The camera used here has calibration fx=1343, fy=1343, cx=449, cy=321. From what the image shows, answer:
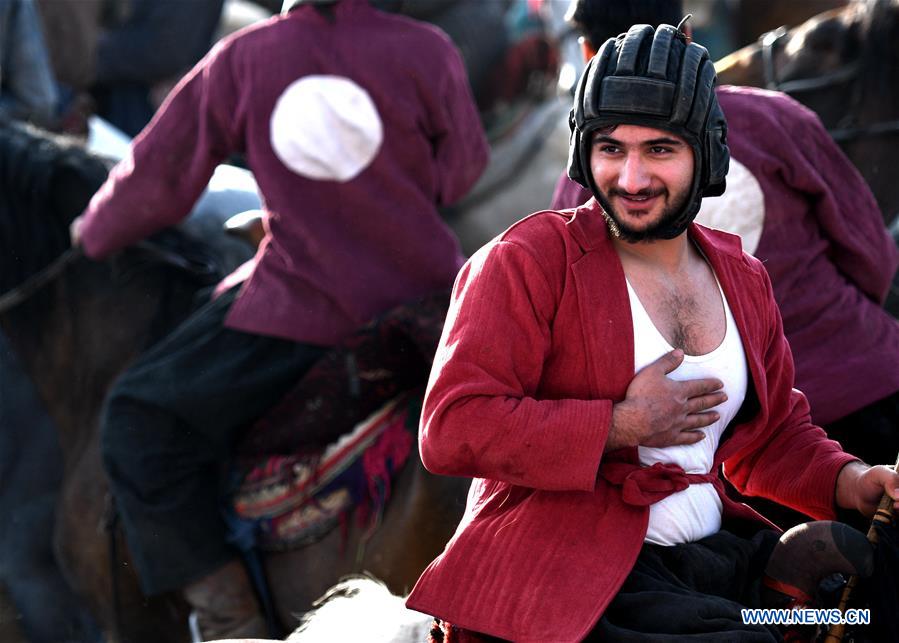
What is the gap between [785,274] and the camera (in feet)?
10.2

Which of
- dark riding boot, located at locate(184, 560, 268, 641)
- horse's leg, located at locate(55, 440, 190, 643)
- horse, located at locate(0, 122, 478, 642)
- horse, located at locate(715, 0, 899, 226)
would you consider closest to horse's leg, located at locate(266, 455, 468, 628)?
horse, located at locate(0, 122, 478, 642)

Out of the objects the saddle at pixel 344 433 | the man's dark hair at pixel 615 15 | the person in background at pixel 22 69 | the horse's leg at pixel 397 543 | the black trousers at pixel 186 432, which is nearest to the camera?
the man's dark hair at pixel 615 15

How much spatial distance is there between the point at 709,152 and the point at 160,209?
2.41 metres

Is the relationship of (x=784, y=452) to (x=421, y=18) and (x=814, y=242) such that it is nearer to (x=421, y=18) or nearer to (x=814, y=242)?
(x=814, y=242)

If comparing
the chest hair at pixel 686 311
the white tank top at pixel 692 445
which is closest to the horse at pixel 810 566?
the white tank top at pixel 692 445

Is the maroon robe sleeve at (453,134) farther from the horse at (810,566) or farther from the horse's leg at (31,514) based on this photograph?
the horse at (810,566)

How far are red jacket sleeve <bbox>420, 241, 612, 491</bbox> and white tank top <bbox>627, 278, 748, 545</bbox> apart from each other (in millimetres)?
148

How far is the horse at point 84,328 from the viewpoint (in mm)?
4199

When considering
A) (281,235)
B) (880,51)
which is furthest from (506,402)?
(880,51)

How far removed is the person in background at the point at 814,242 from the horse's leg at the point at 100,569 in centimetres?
194

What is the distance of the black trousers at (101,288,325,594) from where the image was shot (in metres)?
3.86

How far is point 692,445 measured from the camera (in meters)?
2.16

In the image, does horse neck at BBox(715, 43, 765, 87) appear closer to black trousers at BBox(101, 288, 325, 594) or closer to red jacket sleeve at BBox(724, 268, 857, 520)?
black trousers at BBox(101, 288, 325, 594)

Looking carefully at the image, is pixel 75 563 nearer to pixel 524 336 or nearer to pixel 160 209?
pixel 160 209
